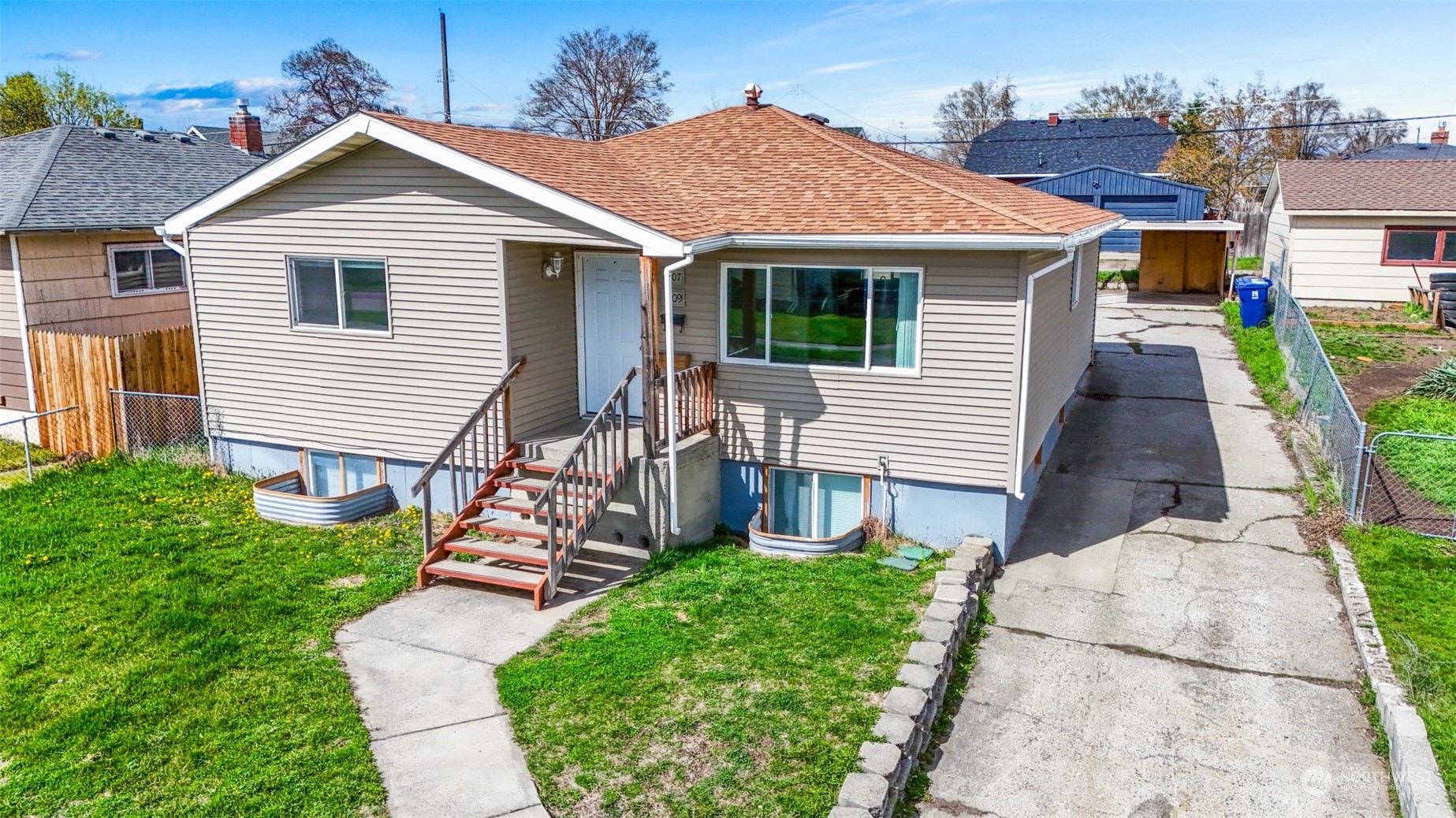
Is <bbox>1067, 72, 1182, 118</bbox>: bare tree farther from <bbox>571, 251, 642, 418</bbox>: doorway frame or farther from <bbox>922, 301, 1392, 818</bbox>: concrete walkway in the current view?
<bbox>571, 251, 642, 418</bbox>: doorway frame

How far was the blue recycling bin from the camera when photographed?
73.3 ft

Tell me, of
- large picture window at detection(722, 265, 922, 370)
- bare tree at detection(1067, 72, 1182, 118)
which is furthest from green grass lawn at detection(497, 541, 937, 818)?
bare tree at detection(1067, 72, 1182, 118)

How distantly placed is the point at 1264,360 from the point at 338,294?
16354 mm

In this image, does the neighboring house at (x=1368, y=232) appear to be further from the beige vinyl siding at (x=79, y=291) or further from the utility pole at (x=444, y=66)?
the beige vinyl siding at (x=79, y=291)

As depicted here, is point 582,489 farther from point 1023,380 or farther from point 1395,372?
point 1395,372

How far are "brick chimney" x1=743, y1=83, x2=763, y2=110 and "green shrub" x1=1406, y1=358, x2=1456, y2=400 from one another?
1038cm


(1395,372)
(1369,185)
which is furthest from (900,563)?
(1369,185)

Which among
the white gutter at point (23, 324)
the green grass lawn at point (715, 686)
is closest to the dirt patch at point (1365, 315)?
the green grass lawn at point (715, 686)

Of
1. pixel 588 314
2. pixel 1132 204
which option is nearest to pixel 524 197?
pixel 588 314

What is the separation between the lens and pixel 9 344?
15281 millimetres

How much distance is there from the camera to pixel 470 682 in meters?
7.21

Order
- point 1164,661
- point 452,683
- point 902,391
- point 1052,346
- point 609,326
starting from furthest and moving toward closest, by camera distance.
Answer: point 1052,346
point 609,326
point 902,391
point 1164,661
point 452,683

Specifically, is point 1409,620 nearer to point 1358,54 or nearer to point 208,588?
point 208,588

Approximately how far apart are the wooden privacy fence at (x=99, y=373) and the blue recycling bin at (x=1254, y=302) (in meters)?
21.2
